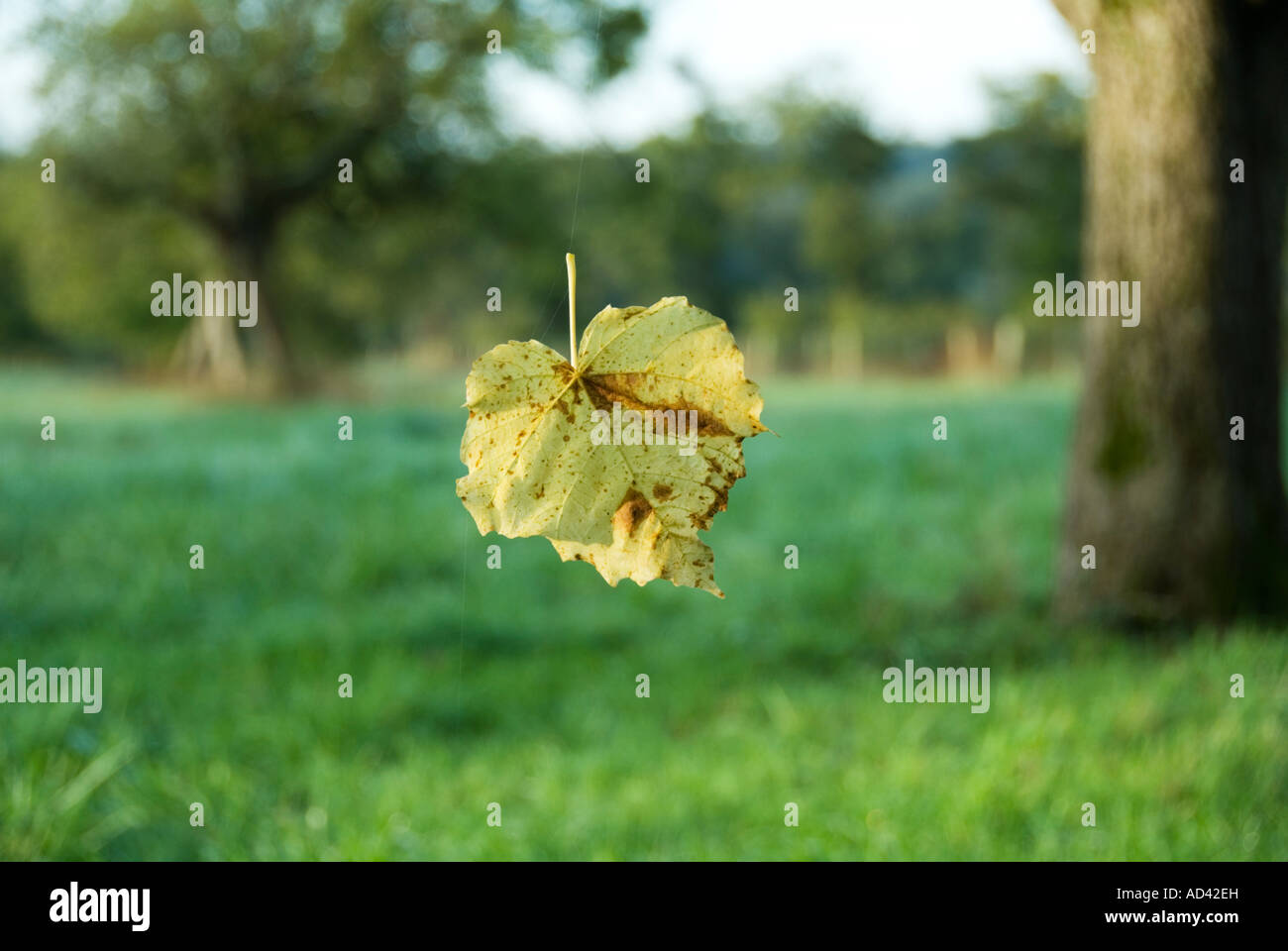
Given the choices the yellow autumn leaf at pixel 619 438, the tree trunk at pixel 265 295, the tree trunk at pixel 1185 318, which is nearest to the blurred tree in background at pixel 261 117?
the tree trunk at pixel 265 295

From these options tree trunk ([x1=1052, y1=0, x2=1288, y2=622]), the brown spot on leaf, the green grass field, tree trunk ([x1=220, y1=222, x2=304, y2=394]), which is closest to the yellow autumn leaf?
the brown spot on leaf

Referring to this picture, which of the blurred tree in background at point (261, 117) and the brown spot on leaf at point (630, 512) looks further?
the blurred tree in background at point (261, 117)

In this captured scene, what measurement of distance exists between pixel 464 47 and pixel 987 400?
8751 mm

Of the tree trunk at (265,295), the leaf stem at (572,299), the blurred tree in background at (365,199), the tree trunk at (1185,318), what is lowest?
the leaf stem at (572,299)

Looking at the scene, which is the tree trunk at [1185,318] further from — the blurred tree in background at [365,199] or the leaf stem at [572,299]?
the leaf stem at [572,299]

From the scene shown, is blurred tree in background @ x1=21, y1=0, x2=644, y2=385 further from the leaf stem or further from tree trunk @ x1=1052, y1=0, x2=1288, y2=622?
the leaf stem

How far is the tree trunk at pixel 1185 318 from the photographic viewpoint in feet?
16.9

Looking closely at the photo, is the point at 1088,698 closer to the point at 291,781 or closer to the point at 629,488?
the point at 291,781

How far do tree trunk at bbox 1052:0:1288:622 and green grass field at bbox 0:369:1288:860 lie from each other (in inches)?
11.3

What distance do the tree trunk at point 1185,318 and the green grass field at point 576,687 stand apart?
0.29m

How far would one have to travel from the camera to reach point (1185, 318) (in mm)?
5242

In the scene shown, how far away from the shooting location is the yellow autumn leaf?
14.7 inches

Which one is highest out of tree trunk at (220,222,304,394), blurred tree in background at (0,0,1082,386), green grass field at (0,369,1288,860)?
blurred tree in background at (0,0,1082,386)

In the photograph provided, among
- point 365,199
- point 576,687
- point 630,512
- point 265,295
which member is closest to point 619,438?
point 630,512
